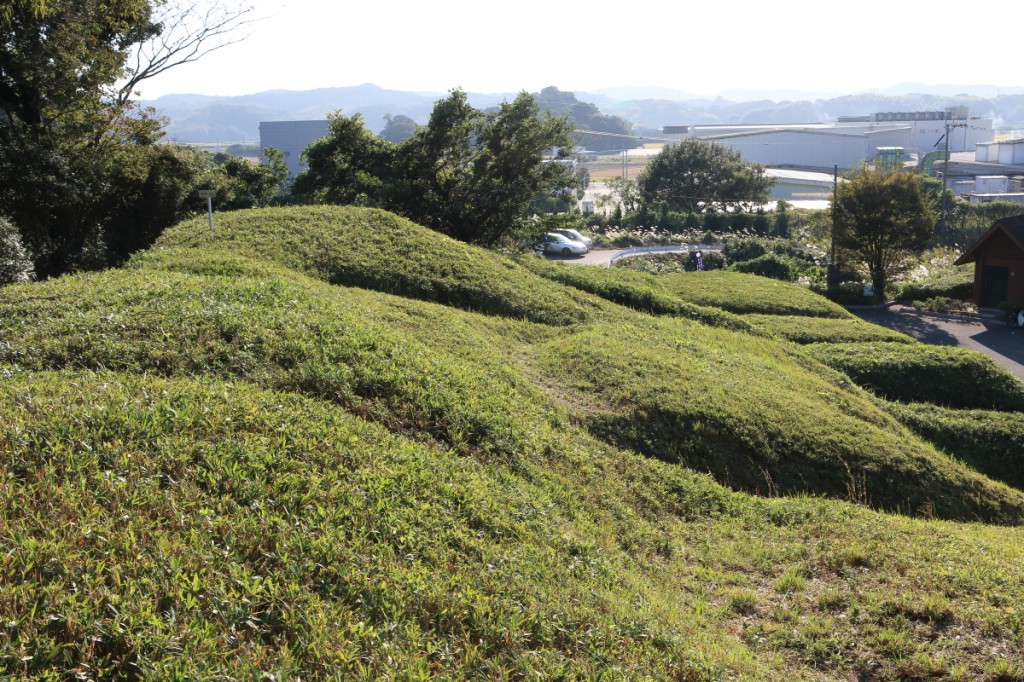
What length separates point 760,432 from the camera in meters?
9.14

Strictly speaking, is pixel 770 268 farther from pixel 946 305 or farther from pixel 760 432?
pixel 760 432

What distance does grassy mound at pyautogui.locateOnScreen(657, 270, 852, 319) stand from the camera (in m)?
19.0

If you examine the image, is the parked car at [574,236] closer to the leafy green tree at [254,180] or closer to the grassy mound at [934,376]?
the leafy green tree at [254,180]

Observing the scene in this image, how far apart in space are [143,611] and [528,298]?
10.4 m

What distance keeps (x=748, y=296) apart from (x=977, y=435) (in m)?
8.67

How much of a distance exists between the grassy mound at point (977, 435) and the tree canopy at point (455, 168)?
11.7 metres

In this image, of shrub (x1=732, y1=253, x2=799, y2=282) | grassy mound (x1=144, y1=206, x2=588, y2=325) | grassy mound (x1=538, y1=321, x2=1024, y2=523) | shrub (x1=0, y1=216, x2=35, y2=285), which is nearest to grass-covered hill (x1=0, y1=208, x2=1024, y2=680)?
grassy mound (x1=538, y1=321, x2=1024, y2=523)

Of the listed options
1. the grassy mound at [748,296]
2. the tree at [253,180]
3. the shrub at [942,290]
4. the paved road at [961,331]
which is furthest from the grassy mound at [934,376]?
the tree at [253,180]

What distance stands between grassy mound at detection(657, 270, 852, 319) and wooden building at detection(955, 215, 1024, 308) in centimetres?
751

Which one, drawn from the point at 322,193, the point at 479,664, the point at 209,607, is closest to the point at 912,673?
the point at 479,664

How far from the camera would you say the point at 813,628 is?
5.22 m

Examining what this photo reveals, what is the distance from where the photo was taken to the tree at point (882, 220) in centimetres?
2695

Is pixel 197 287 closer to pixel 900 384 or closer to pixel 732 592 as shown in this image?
pixel 732 592

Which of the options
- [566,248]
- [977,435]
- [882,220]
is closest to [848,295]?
[882,220]
